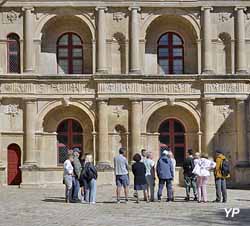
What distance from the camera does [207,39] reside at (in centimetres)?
3694

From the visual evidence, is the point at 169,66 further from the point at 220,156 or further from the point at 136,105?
the point at 220,156

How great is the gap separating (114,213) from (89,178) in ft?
11.3

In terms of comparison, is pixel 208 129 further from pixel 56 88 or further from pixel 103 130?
pixel 56 88

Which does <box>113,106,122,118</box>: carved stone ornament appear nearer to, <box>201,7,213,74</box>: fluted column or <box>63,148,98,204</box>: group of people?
<box>201,7,213,74</box>: fluted column

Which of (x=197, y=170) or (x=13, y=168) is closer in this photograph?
(x=197, y=170)

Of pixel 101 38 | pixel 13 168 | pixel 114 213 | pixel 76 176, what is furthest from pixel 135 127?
pixel 114 213

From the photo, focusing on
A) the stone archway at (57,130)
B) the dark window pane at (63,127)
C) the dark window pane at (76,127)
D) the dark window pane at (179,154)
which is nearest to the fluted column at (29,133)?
the stone archway at (57,130)

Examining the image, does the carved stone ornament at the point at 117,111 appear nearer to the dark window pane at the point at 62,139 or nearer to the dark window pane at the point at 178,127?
the dark window pane at the point at 62,139

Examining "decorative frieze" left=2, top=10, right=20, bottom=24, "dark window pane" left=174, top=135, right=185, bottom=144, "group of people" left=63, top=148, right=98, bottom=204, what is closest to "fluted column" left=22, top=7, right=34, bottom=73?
"decorative frieze" left=2, top=10, right=20, bottom=24

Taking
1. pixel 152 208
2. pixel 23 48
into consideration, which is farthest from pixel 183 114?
pixel 152 208

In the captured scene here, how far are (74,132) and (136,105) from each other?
4.07 m

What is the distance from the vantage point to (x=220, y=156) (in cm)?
2412

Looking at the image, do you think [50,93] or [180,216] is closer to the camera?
[180,216]

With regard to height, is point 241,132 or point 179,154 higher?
point 241,132
